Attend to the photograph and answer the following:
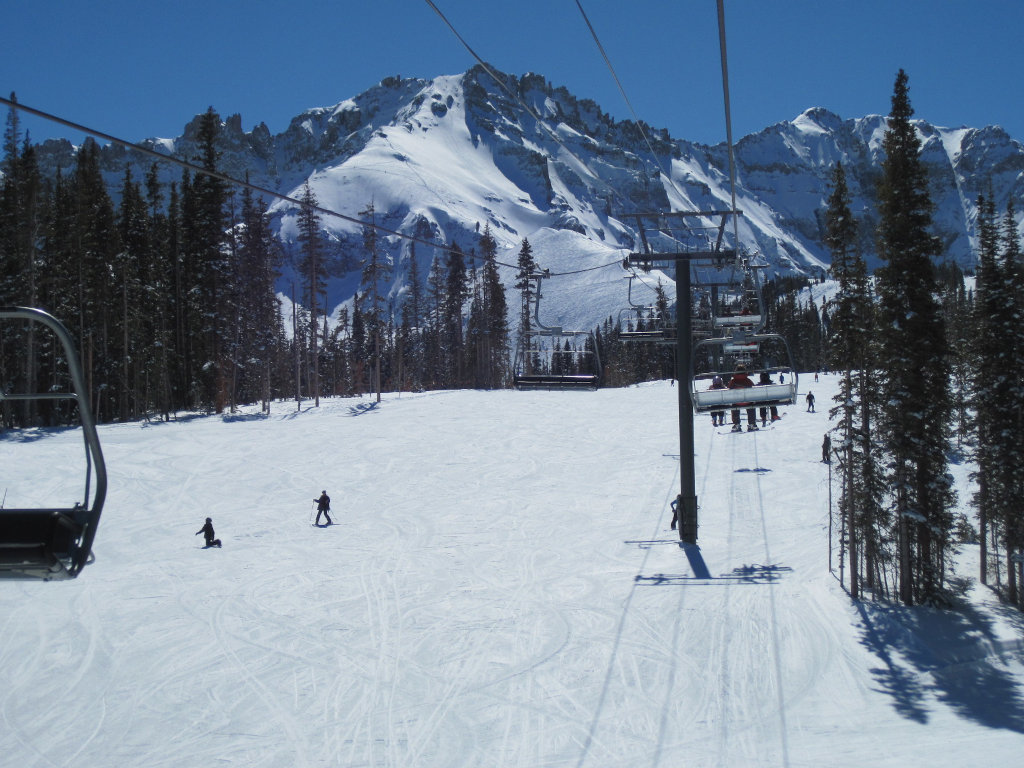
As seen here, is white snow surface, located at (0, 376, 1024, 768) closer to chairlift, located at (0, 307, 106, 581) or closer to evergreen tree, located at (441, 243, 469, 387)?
chairlift, located at (0, 307, 106, 581)

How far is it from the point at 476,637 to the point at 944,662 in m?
10.1

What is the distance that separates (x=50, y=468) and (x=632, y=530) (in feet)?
68.8

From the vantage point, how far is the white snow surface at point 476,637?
12.9 m

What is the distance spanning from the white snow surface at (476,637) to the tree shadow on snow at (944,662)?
0.07 metres

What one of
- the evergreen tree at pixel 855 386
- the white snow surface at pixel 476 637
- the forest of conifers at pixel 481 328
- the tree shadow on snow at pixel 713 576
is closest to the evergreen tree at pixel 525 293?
the forest of conifers at pixel 481 328

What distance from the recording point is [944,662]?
16.7 meters

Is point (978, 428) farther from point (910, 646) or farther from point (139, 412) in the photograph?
point (139, 412)

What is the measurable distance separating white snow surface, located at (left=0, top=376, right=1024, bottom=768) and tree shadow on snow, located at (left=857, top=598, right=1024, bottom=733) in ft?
0.22

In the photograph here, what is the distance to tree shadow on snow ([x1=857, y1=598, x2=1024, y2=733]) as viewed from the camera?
48.7 ft

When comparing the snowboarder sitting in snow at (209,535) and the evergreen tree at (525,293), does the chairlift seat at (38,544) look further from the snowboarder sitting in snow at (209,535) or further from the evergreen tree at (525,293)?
the evergreen tree at (525,293)

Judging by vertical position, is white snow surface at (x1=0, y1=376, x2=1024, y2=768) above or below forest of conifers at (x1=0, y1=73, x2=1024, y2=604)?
below

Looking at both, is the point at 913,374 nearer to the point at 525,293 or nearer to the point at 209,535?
the point at 209,535

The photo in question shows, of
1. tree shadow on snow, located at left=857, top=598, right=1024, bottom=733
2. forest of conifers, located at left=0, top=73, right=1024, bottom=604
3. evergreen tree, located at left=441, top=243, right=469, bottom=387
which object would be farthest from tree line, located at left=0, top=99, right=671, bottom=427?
tree shadow on snow, located at left=857, top=598, right=1024, bottom=733

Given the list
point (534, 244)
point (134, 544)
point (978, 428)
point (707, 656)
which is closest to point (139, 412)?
point (134, 544)
